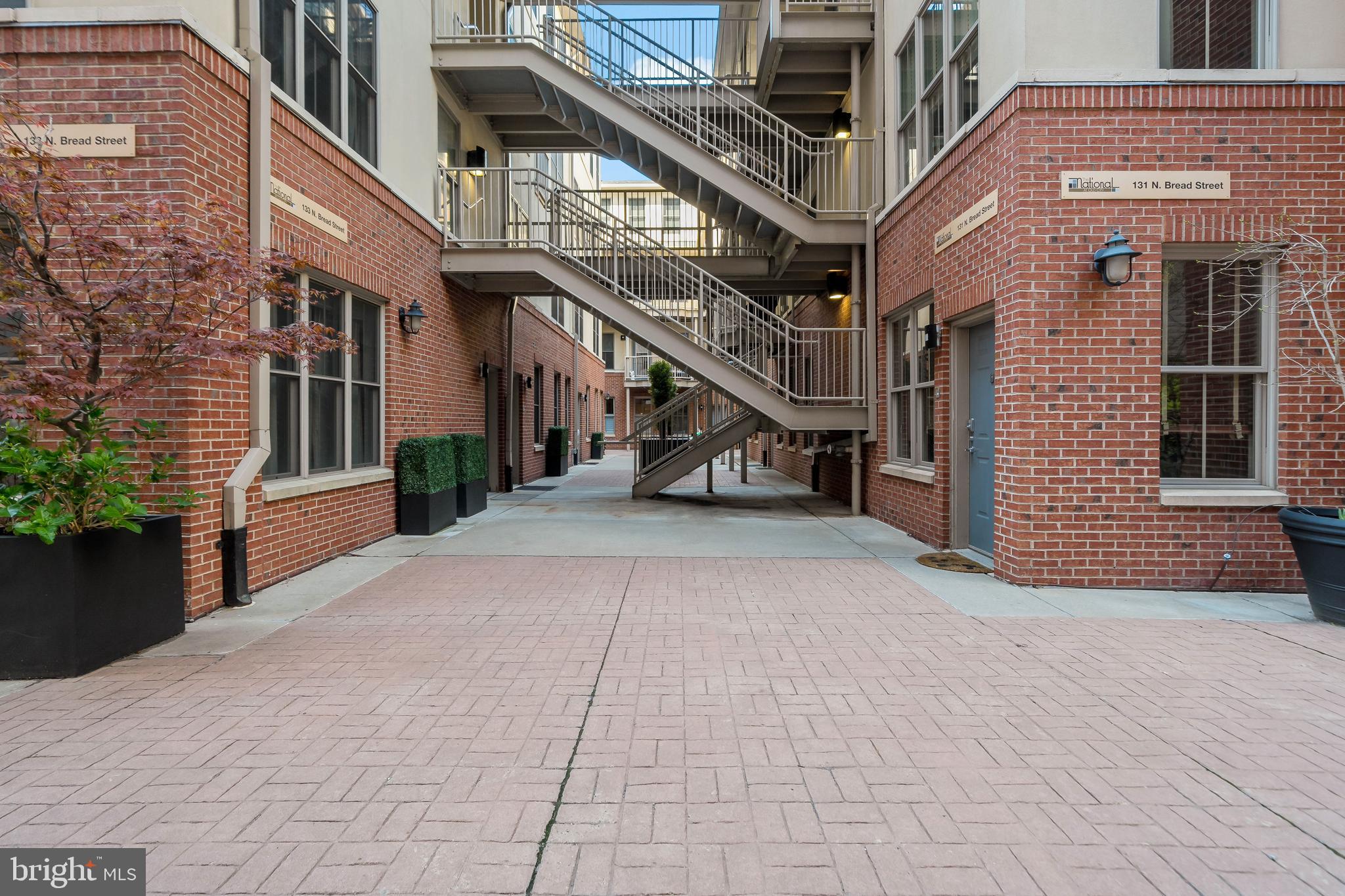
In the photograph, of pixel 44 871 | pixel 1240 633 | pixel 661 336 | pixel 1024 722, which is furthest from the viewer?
pixel 661 336

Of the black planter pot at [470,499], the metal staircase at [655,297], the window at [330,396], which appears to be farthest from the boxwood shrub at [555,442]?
the window at [330,396]

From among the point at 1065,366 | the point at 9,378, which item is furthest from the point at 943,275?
the point at 9,378

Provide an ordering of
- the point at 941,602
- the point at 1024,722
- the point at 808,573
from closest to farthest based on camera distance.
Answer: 1. the point at 1024,722
2. the point at 941,602
3. the point at 808,573

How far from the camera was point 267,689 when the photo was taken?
3.81 metres

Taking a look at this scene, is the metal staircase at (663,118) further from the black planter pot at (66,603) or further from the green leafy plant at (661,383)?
the green leafy plant at (661,383)

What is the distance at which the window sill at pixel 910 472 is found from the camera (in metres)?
8.15

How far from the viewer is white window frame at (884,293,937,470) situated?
8.65 metres

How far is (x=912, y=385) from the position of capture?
29.5 feet

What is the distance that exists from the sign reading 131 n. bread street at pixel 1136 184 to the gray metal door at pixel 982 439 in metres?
1.39

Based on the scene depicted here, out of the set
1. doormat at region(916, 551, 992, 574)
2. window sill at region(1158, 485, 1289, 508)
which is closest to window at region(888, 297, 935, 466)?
doormat at region(916, 551, 992, 574)

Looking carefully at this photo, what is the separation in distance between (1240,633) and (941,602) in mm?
1885

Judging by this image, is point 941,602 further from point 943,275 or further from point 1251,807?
point 943,275

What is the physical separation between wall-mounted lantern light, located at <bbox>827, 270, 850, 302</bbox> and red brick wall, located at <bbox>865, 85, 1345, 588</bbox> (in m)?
5.93

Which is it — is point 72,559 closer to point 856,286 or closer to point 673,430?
point 856,286
